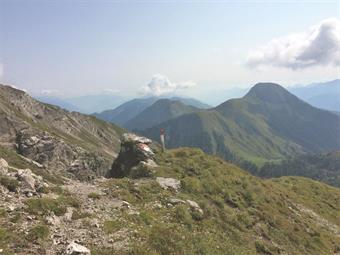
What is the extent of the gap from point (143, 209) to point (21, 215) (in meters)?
7.26

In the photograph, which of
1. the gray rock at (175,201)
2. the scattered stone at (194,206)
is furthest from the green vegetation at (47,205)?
the scattered stone at (194,206)

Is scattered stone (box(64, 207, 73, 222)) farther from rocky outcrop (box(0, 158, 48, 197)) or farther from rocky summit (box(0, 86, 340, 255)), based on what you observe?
rocky outcrop (box(0, 158, 48, 197))

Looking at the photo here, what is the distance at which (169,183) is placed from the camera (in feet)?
91.7

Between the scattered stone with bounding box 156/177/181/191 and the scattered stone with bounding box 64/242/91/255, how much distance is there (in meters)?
12.9

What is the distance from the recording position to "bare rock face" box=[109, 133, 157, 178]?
31136 mm

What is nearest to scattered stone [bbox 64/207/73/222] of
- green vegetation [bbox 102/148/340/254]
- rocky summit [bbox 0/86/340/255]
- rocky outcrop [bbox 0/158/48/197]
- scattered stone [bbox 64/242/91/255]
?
rocky summit [bbox 0/86/340/255]

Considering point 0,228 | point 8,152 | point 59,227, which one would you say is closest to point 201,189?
point 59,227

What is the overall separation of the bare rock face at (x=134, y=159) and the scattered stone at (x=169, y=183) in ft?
6.98

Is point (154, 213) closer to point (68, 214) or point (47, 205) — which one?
point (68, 214)

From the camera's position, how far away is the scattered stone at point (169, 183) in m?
27.2

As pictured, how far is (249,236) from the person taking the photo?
23.6 m

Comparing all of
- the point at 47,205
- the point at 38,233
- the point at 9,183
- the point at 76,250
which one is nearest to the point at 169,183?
the point at 47,205

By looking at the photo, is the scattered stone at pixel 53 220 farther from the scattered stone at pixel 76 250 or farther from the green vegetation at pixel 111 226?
the scattered stone at pixel 76 250

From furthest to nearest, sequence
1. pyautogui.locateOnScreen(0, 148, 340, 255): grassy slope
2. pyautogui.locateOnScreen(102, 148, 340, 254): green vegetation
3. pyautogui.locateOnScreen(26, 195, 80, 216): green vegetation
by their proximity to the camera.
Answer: pyautogui.locateOnScreen(26, 195, 80, 216): green vegetation < pyautogui.locateOnScreen(102, 148, 340, 254): green vegetation < pyautogui.locateOnScreen(0, 148, 340, 255): grassy slope
